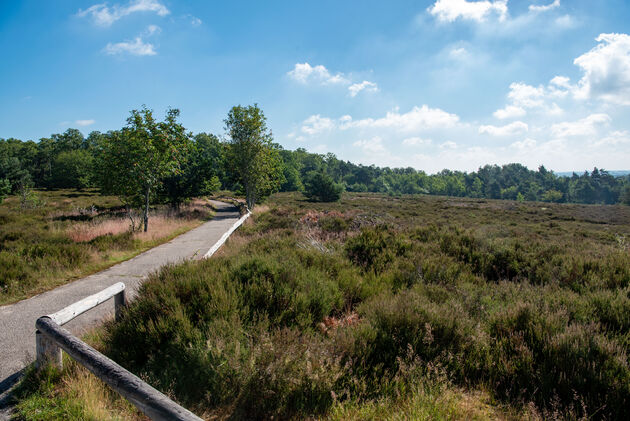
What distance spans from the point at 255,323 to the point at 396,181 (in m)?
156

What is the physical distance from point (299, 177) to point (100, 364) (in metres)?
105

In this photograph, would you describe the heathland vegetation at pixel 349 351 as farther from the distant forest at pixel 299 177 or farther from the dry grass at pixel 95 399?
the distant forest at pixel 299 177

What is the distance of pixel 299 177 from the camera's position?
107 meters

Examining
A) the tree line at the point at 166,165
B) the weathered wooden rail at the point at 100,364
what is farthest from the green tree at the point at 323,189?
the weathered wooden rail at the point at 100,364

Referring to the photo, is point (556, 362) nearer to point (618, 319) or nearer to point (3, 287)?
point (618, 319)

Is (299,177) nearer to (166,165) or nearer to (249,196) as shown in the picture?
(249,196)

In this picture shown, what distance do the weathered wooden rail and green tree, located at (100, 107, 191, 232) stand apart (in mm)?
10768

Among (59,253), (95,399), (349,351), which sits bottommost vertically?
(95,399)

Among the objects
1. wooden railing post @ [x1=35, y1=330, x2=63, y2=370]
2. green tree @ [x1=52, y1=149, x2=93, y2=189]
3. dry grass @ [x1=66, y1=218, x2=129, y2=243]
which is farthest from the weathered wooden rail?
green tree @ [x1=52, y1=149, x2=93, y2=189]

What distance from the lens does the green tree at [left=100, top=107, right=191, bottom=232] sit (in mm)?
13406

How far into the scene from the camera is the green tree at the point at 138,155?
528 inches

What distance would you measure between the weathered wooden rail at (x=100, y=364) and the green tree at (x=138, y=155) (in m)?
10.8

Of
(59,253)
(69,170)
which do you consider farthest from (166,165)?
(69,170)

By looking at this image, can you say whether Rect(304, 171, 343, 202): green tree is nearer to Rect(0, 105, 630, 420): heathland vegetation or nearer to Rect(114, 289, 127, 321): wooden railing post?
Rect(0, 105, 630, 420): heathland vegetation
